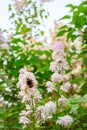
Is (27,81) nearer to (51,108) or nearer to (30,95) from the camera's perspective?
(30,95)

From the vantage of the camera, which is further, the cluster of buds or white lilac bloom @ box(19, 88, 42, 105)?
the cluster of buds

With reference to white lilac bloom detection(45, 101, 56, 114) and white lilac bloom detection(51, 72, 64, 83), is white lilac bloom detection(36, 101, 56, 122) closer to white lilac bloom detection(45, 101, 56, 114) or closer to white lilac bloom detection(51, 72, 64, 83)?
white lilac bloom detection(45, 101, 56, 114)

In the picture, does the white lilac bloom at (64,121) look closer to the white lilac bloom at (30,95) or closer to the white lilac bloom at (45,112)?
the white lilac bloom at (45,112)

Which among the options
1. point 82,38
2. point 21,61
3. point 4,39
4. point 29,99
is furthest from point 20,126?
point 4,39

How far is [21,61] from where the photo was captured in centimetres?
291

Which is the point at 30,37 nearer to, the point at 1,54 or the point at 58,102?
the point at 1,54

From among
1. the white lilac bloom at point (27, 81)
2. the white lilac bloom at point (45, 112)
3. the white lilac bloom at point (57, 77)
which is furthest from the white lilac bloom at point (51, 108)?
the white lilac bloom at point (27, 81)

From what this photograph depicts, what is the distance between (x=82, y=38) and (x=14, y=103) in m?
0.79

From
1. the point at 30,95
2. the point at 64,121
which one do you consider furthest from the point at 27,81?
the point at 64,121

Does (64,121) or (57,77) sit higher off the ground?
(57,77)

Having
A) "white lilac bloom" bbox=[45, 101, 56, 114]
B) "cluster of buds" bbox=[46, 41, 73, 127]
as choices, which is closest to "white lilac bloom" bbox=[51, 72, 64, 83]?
"cluster of buds" bbox=[46, 41, 73, 127]

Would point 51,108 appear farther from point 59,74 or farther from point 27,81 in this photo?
point 27,81

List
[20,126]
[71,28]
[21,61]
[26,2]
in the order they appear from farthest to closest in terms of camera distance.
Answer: [26,2] → [21,61] → [71,28] → [20,126]

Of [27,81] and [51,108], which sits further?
[51,108]
